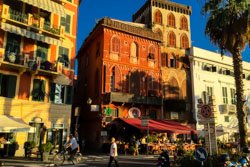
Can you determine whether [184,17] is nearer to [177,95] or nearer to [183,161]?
[177,95]

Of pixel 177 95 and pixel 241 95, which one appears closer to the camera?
pixel 241 95

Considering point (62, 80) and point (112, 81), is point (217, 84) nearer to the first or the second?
point (112, 81)

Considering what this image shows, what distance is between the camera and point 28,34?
70.5 ft

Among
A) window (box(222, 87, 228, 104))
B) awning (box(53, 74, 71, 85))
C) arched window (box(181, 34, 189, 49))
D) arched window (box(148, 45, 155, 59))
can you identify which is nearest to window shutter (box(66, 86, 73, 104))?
awning (box(53, 74, 71, 85))

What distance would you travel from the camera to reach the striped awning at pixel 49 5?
2196 cm

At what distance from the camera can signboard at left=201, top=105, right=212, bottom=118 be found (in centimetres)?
1010

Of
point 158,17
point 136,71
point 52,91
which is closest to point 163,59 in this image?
point 136,71

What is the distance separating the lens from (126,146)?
2398 centimetres

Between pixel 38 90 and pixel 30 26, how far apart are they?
519 cm

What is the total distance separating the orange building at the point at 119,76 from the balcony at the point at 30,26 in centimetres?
639

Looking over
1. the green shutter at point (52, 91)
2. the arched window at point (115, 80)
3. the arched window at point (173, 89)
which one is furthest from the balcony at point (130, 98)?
the green shutter at point (52, 91)

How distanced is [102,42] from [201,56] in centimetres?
1355

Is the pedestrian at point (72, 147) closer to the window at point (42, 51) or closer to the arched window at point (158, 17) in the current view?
the window at point (42, 51)

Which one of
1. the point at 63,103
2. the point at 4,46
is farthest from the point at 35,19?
the point at 63,103
